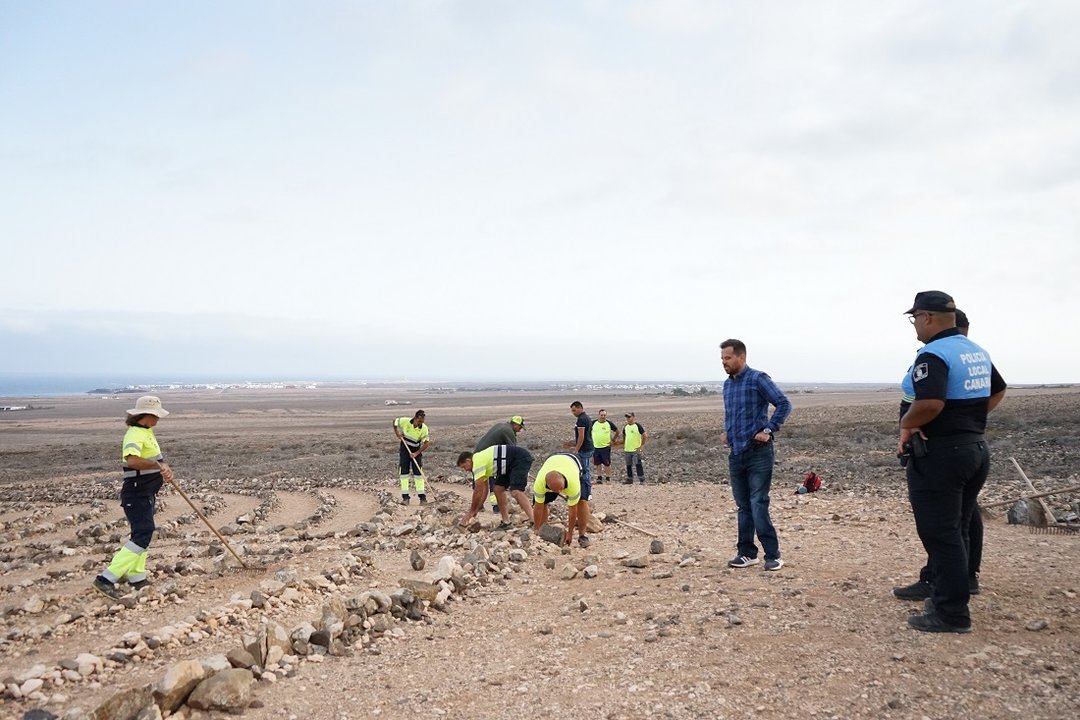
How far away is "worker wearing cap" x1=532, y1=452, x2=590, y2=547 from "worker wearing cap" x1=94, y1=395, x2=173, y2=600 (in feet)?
13.7

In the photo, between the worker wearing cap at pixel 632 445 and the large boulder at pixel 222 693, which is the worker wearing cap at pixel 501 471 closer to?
the large boulder at pixel 222 693

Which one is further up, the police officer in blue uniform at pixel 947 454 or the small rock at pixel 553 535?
the police officer in blue uniform at pixel 947 454

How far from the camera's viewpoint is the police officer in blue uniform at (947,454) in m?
5.10

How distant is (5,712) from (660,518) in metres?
8.90

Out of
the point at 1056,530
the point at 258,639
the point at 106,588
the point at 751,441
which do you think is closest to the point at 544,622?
the point at 258,639

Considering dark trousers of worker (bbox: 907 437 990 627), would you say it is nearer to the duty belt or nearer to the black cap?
the duty belt

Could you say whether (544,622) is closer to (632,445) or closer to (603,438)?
(603,438)

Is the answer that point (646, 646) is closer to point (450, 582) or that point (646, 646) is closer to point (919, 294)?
point (450, 582)

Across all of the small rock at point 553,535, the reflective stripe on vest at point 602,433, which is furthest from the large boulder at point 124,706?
the reflective stripe on vest at point 602,433

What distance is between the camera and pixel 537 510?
32.8 feet

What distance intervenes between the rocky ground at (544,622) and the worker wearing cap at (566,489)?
0.48 meters

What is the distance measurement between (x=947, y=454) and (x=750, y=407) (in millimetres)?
2388

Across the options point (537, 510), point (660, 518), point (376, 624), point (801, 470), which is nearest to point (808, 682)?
point (376, 624)

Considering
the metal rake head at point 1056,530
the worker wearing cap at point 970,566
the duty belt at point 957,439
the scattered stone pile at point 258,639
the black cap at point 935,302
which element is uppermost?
the black cap at point 935,302
